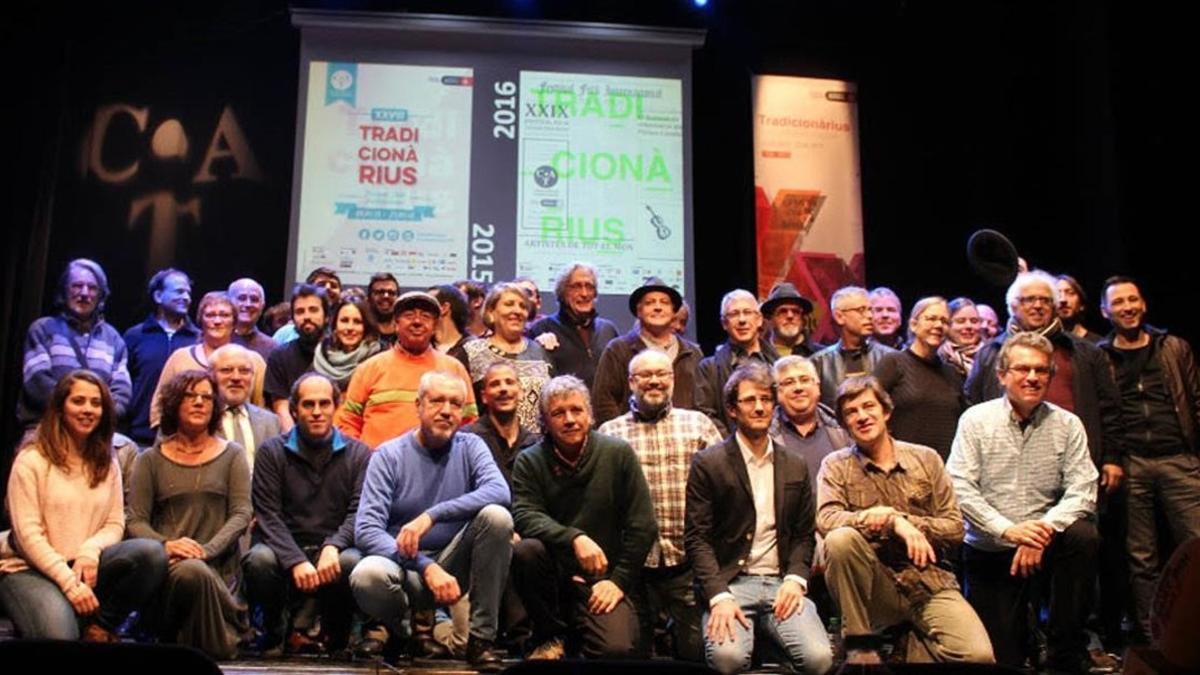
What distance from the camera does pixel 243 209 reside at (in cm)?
801

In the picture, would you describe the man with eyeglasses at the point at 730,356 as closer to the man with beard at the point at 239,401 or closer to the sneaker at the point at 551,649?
the sneaker at the point at 551,649

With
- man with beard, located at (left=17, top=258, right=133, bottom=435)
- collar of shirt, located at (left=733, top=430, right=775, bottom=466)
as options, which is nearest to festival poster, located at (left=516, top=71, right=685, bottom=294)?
man with beard, located at (left=17, top=258, right=133, bottom=435)

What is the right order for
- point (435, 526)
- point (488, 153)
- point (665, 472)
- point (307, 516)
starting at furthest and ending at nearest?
point (488, 153), point (665, 472), point (307, 516), point (435, 526)

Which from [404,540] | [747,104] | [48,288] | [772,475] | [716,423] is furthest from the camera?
[747,104]

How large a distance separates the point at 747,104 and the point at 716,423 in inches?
156

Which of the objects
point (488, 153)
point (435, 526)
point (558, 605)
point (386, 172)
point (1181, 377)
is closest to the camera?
point (558, 605)

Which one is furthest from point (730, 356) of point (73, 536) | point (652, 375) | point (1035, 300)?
point (73, 536)

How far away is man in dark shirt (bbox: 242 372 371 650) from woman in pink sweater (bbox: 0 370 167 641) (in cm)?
43

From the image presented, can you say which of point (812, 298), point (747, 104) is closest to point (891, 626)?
point (812, 298)

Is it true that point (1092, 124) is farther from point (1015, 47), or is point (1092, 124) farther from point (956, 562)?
point (956, 562)

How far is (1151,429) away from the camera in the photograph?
17.5 feet

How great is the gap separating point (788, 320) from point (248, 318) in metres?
2.76

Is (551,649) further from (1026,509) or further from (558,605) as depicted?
(1026,509)

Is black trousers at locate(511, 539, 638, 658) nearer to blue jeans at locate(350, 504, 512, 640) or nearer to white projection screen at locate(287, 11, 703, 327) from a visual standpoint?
blue jeans at locate(350, 504, 512, 640)
